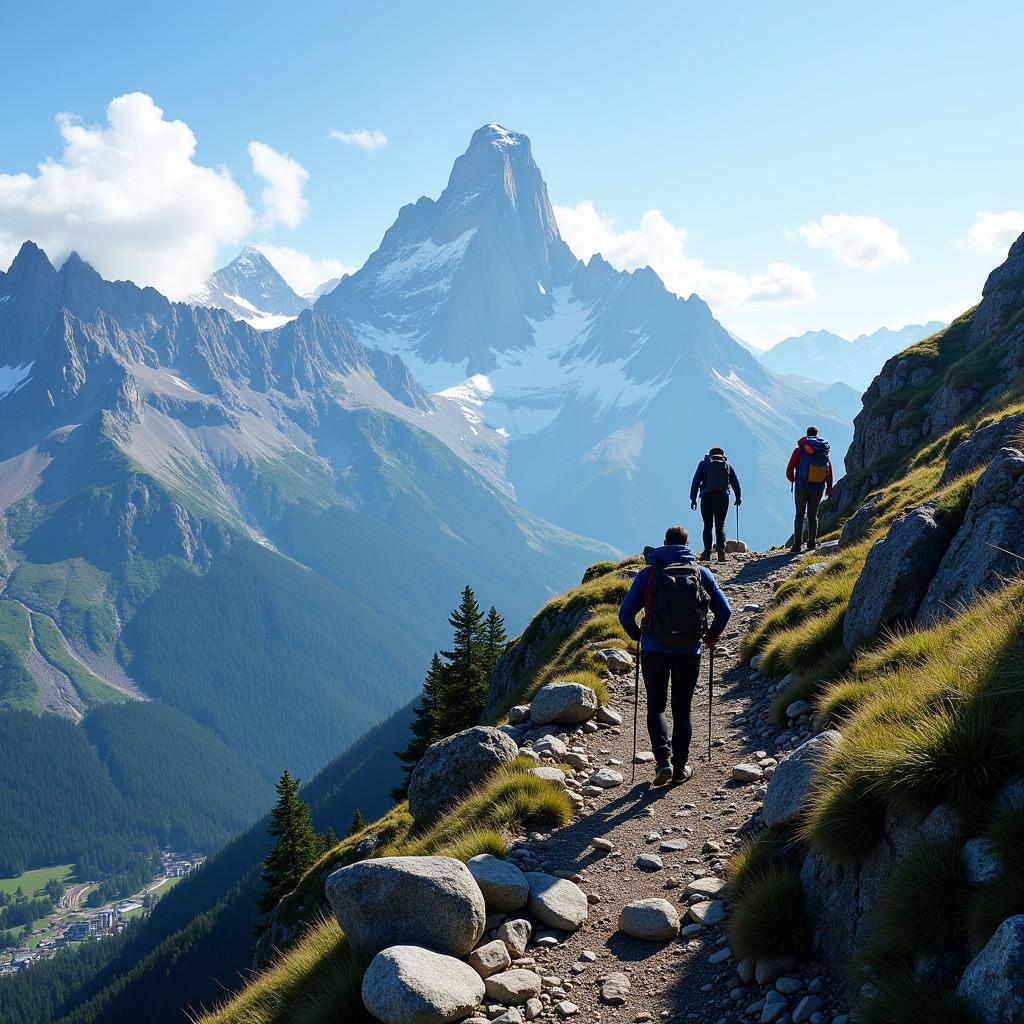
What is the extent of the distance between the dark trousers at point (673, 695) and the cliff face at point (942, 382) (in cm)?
3500

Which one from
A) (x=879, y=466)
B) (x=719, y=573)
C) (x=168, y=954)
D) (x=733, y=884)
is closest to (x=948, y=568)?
(x=733, y=884)

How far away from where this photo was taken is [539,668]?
28562mm

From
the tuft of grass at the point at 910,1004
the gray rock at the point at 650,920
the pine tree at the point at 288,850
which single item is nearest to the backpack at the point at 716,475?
the gray rock at the point at 650,920

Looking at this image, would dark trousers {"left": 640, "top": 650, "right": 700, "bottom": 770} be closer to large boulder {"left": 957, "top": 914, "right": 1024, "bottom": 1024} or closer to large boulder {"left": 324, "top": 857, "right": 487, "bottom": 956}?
large boulder {"left": 324, "top": 857, "right": 487, "bottom": 956}

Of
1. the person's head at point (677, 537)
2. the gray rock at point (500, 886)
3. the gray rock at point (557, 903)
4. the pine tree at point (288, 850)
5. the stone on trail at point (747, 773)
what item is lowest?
the pine tree at point (288, 850)

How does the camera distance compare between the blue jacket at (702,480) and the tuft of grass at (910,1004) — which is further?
the blue jacket at (702,480)

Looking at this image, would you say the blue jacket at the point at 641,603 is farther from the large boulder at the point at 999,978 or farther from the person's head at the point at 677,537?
the large boulder at the point at 999,978

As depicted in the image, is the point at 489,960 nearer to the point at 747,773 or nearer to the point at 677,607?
the point at 747,773

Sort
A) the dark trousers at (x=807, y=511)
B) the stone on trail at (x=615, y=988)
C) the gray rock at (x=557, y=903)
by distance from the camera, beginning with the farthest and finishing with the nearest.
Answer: the dark trousers at (x=807, y=511) < the gray rock at (x=557, y=903) < the stone on trail at (x=615, y=988)

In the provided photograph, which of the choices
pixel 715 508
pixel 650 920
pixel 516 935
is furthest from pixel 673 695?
pixel 715 508

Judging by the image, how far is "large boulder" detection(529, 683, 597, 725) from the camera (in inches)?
654

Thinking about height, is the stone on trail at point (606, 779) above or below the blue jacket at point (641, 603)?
below

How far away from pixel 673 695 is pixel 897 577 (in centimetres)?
480

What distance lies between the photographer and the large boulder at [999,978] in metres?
4.44
